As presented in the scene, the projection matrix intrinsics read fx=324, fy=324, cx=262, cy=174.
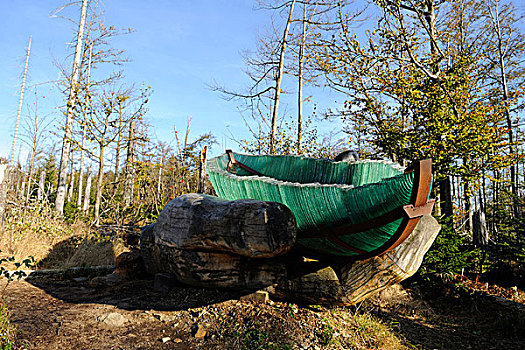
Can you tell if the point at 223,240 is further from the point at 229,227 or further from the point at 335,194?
the point at 335,194

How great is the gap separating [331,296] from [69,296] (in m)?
3.18

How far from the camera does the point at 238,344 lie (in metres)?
2.63

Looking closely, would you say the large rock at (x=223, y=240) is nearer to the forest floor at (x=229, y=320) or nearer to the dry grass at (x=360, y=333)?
the forest floor at (x=229, y=320)

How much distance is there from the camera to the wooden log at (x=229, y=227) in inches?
114

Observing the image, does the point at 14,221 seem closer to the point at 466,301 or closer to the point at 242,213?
the point at 242,213

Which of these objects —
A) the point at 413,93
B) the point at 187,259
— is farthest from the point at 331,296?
the point at 413,93

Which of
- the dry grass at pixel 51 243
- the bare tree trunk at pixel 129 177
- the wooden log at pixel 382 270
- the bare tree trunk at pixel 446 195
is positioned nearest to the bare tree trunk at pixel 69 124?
the bare tree trunk at pixel 129 177

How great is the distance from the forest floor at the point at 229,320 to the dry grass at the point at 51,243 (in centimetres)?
105

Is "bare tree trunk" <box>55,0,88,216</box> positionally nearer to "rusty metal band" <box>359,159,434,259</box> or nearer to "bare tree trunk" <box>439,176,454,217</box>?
"rusty metal band" <box>359,159,434,259</box>

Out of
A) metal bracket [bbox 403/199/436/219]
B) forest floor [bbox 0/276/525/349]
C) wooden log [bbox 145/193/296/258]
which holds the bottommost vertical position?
forest floor [bbox 0/276/525/349]

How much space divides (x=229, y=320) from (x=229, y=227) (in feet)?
2.82

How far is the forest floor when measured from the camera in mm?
2727

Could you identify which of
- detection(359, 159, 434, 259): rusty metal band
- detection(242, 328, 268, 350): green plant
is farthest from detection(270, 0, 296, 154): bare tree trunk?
detection(359, 159, 434, 259): rusty metal band

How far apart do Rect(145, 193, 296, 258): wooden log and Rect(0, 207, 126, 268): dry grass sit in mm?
2880
